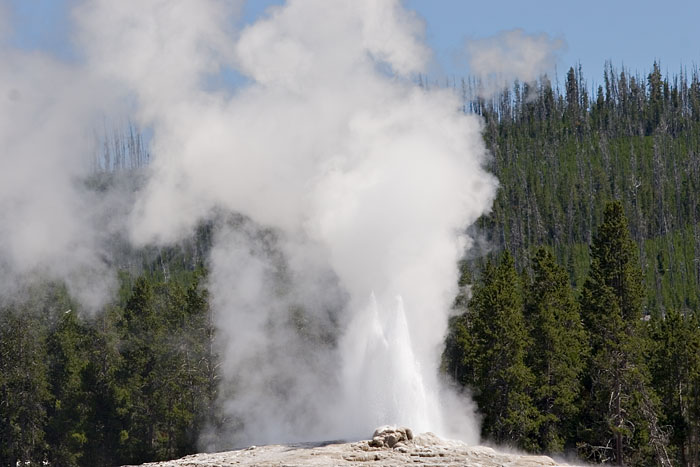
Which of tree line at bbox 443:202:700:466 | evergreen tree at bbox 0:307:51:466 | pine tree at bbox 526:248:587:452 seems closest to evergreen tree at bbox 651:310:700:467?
tree line at bbox 443:202:700:466

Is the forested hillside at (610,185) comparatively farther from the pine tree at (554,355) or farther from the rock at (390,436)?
the rock at (390,436)

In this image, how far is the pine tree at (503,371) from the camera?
41.2 m

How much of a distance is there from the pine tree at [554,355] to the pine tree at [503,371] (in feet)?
2.32

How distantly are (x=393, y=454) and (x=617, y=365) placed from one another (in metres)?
18.5

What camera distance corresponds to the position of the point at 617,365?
41.9 metres

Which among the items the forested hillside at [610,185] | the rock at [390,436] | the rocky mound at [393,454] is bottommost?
the rocky mound at [393,454]

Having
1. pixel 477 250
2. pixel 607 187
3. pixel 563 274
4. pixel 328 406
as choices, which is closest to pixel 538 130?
pixel 607 187

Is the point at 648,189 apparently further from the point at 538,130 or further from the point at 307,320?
the point at 307,320

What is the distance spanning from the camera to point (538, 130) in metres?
195

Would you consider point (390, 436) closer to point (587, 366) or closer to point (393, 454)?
point (393, 454)

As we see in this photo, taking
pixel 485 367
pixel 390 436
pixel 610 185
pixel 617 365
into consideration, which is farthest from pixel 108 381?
pixel 610 185

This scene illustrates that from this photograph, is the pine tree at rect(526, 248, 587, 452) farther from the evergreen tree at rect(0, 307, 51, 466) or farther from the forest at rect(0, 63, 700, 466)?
the evergreen tree at rect(0, 307, 51, 466)

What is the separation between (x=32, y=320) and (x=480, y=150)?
33.2m

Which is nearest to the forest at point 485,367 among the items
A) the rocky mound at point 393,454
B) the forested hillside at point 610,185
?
the rocky mound at point 393,454
